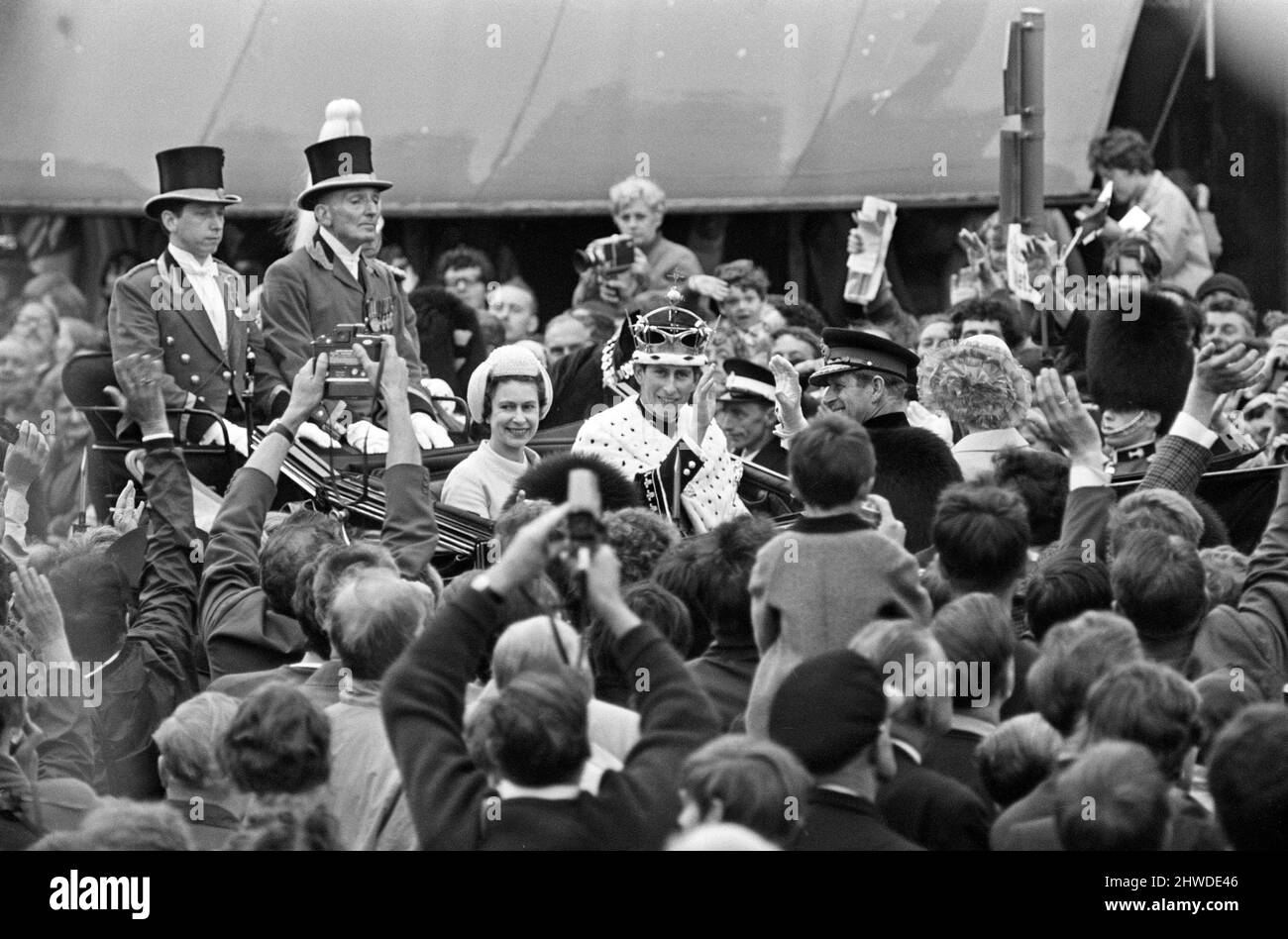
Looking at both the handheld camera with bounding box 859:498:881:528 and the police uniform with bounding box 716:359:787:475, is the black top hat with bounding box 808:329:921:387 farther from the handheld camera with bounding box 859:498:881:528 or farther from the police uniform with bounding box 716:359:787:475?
the handheld camera with bounding box 859:498:881:528

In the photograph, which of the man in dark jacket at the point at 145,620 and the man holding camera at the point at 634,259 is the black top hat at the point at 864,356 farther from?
the man holding camera at the point at 634,259

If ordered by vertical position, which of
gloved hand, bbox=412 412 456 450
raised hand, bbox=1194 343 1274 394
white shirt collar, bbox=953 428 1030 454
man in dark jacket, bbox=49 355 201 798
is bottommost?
man in dark jacket, bbox=49 355 201 798

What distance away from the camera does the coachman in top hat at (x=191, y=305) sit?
8.55 m

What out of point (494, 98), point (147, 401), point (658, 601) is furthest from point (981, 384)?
point (494, 98)

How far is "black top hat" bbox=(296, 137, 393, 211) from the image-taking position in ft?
29.2

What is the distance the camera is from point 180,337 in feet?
28.4

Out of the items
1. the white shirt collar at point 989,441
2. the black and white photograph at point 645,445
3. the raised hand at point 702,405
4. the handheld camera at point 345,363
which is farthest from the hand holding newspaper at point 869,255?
the handheld camera at point 345,363

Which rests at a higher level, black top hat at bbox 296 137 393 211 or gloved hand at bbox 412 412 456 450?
black top hat at bbox 296 137 393 211

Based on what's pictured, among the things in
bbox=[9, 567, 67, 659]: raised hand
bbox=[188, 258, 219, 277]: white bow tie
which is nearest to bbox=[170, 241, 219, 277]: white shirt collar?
bbox=[188, 258, 219, 277]: white bow tie

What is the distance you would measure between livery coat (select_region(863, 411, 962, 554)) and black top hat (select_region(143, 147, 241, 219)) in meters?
2.93

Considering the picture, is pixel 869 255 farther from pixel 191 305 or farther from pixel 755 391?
pixel 191 305

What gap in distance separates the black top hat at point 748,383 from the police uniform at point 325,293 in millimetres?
1282

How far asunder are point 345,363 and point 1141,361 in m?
2.88
